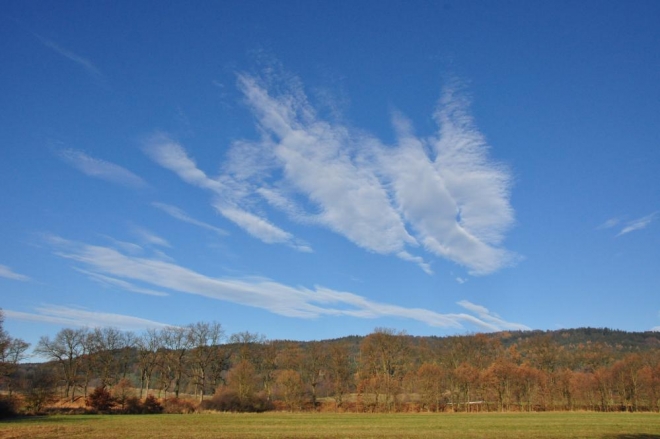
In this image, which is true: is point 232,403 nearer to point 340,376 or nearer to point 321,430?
point 340,376

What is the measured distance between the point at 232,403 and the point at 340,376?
84.0ft

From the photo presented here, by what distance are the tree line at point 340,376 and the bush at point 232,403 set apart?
0.16m

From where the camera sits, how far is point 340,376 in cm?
9294

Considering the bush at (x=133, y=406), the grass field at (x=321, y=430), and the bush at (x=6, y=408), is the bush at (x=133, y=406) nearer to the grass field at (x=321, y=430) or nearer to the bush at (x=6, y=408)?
the bush at (x=6, y=408)

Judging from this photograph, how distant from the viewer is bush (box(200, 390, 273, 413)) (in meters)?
73.9

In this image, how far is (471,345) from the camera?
107 meters

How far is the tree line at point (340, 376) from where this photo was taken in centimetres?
8144

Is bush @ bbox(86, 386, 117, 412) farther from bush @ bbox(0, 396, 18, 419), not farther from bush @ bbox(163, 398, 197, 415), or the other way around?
bush @ bbox(0, 396, 18, 419)

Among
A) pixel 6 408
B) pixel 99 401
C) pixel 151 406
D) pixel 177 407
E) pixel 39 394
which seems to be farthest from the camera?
pixel 177 407

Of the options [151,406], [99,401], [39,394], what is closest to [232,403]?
[151,406]

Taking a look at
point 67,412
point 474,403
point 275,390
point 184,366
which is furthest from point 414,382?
point 67,412

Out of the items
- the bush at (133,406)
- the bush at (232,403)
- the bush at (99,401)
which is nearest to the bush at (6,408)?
the bush at (99,401)

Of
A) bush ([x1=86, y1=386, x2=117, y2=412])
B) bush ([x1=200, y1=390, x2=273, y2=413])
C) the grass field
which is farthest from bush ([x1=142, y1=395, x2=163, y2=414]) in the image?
the grass field

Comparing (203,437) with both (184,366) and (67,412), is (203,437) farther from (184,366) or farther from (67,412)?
(184,366)
